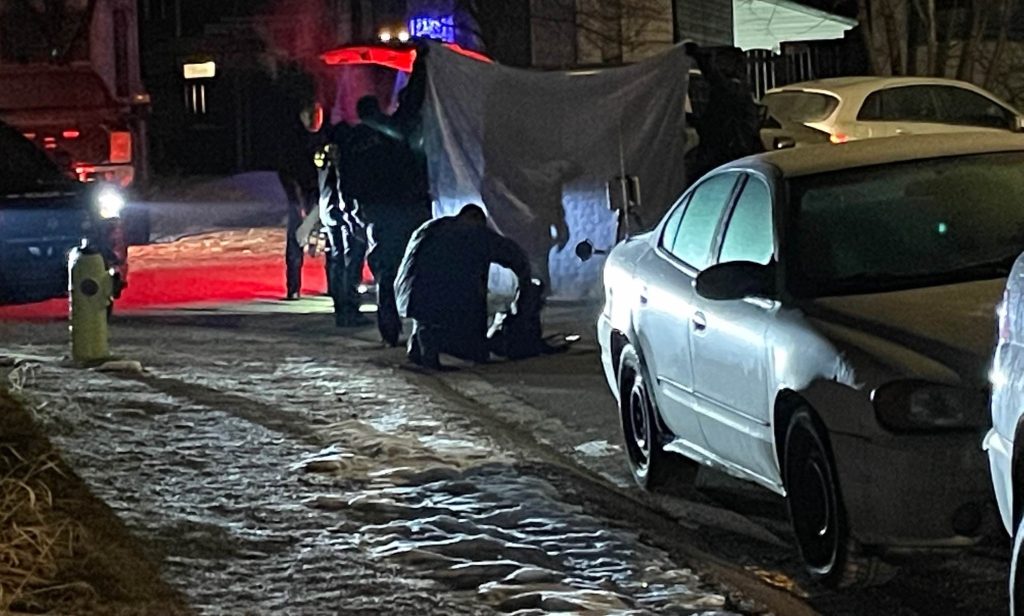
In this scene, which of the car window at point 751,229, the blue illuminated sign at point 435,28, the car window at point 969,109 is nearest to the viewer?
the car window at point 751,229

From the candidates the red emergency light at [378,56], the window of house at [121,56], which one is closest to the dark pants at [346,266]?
the window of house at [121,56]

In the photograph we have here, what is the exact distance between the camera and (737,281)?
6715mm

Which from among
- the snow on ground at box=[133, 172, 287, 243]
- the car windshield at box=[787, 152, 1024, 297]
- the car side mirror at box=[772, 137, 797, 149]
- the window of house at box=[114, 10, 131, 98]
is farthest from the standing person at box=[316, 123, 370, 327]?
the snow on ground at box=[133, 172, 287, 243]

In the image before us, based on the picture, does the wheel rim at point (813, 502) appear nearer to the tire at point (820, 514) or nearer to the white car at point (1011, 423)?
the tire at point (820, 514)

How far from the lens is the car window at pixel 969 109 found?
19000 mm

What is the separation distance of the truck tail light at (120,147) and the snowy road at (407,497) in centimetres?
597

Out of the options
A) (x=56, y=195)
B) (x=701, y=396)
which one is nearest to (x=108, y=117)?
(x=56, y=195)

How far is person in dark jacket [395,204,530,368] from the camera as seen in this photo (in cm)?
1182

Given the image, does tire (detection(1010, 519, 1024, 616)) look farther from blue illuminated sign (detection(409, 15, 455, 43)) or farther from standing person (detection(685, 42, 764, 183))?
blue illuminated sign (detection(409, 15, 455, 43))

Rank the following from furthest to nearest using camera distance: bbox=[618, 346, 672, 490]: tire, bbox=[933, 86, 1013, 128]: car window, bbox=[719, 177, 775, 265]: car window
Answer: bbox=[933, 86, 1013, 128]: car window
bbox=[618, 346, 672, 490]: tire
bbox=[719, 177, 775, 265]: car window

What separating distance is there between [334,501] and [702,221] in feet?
6.34

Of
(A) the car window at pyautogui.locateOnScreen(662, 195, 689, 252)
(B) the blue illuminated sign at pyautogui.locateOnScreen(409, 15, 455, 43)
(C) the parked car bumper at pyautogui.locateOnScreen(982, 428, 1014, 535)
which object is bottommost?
(C) the parked car bumper at pyautogui.locateOnScreen(982, 428, 1014, 535)

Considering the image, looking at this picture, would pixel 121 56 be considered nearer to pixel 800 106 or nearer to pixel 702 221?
pixel 800 106

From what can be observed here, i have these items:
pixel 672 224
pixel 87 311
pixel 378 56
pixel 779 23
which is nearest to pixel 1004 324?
pixel 672 224
